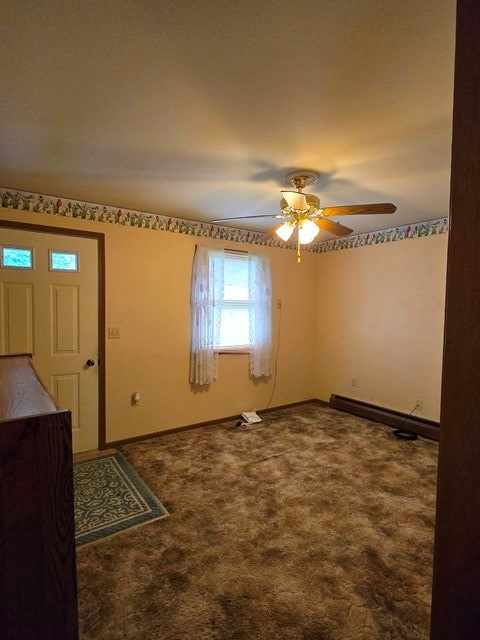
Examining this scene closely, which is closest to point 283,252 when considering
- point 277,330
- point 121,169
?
point 277,330

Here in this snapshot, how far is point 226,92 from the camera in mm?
1489

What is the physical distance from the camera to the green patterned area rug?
213 cm

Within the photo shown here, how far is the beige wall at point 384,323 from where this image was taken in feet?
12.0

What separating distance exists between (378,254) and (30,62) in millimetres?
3854

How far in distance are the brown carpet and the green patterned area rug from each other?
9 centimetres

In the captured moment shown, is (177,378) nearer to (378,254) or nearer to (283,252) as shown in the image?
(283,252)

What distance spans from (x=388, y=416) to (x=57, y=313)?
12.5ft

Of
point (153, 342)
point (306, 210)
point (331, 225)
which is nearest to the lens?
point (306, 210)

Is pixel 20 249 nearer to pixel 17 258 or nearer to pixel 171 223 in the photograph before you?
pixel 17 258

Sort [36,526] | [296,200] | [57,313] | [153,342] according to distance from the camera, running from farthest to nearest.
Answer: [153,342] → [57,313] → [296,200] → [36,526]

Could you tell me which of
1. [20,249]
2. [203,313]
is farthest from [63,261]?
[203,313]

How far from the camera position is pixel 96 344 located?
3.22m

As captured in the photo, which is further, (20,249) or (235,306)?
(235,306)

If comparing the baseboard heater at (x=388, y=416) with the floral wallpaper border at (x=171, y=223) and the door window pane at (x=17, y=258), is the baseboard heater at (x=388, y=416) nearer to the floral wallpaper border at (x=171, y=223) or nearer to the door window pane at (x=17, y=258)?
the floral wallpaper border at (x=171, y=223)
